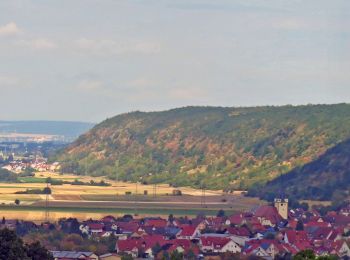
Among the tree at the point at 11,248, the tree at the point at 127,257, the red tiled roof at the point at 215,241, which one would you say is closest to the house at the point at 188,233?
the red tiled roof at the point at 215,241

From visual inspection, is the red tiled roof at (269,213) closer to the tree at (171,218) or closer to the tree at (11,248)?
the tree at (171,218)

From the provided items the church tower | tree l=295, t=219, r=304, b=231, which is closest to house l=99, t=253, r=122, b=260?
tree l=295, t=219, r=304, b=231

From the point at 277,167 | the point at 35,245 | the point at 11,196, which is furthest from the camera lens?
the point at 277,167

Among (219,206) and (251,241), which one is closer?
(251,241)

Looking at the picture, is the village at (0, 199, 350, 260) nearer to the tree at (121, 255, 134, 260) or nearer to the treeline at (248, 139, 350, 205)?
the tree at (121, 255, 134, 260)

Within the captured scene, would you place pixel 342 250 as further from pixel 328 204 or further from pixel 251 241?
pixel 328 204

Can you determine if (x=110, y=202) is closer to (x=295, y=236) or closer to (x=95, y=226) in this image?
(x=95, y=226)

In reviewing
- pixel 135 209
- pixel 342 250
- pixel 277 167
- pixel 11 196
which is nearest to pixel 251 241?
pixel 342 250
